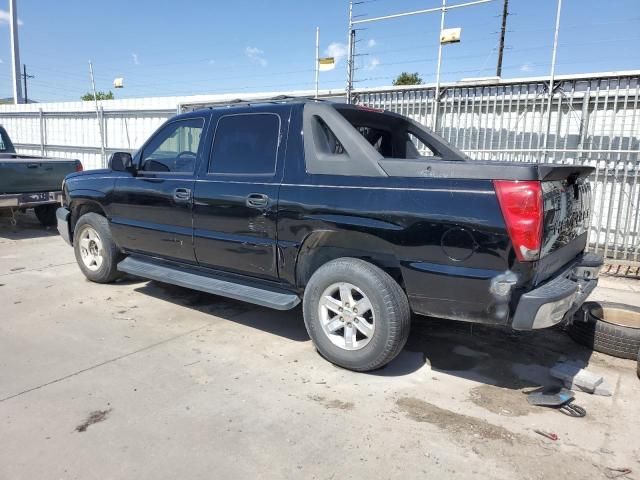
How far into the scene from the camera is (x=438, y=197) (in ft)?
10.3

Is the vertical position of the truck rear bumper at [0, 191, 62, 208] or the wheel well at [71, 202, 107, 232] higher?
the wheel well at [71, 202, 107, 232]

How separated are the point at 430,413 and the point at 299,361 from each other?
116 centimetres

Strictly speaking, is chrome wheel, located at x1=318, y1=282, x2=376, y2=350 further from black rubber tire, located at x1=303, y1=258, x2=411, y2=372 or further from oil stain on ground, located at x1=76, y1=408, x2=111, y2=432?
oil stain on ground, located at x1=76, y1=408, x2=111, y2=432

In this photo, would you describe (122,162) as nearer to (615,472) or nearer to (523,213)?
(523,213)

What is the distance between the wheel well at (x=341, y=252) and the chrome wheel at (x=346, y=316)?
0.84ft

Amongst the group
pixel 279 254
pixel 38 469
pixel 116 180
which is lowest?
pixel 38 469

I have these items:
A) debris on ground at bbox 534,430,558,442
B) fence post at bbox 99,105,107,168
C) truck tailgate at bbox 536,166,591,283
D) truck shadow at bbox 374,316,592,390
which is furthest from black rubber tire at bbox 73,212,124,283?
fence post at bbox 99,105,107,168

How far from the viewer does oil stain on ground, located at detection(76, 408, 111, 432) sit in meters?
2.91

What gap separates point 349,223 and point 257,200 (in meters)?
0.88

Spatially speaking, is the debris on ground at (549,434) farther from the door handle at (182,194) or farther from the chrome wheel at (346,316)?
the door handle at (182,194)

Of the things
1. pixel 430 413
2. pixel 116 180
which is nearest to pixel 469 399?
pixel 430 413

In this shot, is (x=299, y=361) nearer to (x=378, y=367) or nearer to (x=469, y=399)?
(x=378, y=367)

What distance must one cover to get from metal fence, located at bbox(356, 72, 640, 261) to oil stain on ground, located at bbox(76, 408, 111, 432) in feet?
23.7

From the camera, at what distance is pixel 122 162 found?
5.07m
